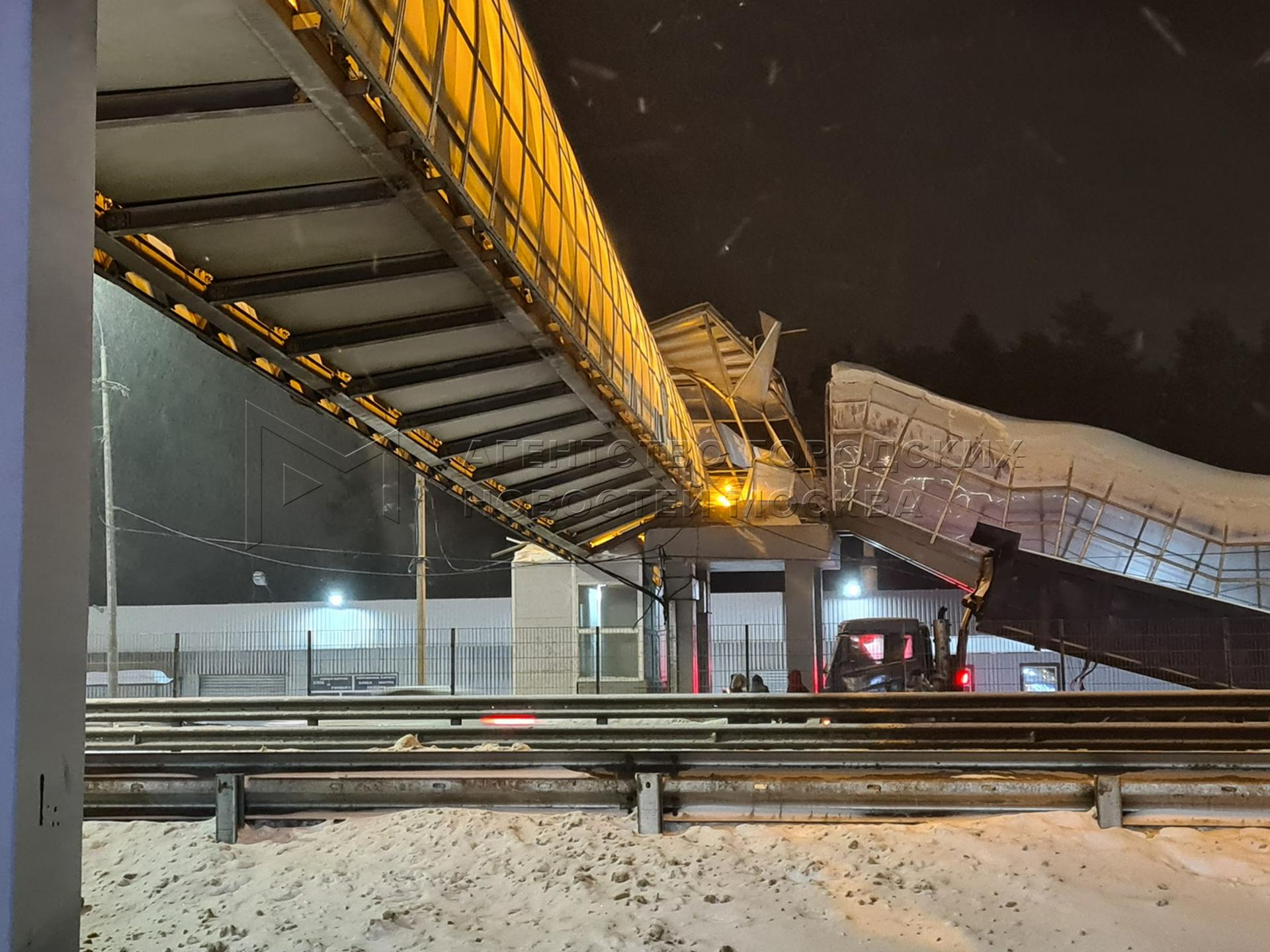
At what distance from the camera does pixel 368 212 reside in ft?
21.4

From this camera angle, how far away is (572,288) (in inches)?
387

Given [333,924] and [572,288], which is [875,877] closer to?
[333,924]

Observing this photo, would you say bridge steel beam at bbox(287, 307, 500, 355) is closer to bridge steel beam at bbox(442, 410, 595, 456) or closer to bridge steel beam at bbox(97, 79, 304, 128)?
bridge steel beam at bbox(97, 79, 304, 128)

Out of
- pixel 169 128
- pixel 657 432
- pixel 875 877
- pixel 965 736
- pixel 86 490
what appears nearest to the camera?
pixel 86 490

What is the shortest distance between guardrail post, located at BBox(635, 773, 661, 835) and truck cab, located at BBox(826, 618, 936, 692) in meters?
15.3

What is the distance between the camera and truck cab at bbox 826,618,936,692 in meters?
20.0

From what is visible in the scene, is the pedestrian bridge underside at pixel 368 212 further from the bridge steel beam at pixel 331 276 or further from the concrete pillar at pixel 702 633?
the concrete pillar at pixel 702 633

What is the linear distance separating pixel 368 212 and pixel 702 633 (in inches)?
819

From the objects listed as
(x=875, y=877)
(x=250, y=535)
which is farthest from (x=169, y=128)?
(x=250, y=535)

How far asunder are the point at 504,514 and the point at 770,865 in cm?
1167

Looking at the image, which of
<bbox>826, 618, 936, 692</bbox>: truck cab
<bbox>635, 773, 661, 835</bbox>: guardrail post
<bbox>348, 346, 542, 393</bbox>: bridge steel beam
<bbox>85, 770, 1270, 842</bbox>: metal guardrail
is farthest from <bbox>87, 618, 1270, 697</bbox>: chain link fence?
<bbox>635, 773, 661, 835</bbox>: guardrail post

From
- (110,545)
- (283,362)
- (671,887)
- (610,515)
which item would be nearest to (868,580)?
(610,515)

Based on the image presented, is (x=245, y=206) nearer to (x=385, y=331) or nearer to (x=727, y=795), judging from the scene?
(x=385, y=331)

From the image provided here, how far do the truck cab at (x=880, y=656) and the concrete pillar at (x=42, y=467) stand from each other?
18.4 metres
